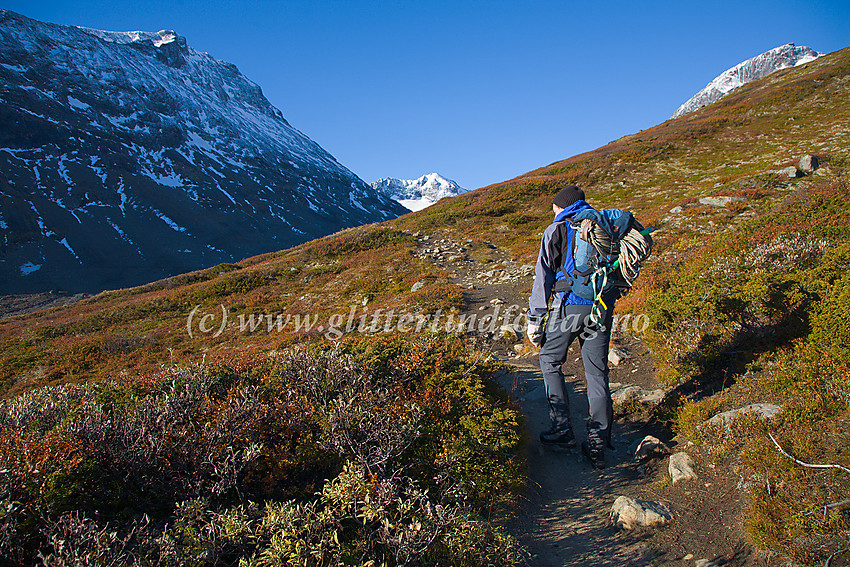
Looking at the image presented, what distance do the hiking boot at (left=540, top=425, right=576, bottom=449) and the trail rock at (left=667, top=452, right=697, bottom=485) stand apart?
41.7 inches

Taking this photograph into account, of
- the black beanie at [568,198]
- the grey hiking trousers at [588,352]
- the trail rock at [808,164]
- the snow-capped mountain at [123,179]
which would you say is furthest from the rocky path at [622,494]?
the snow-capped mountain at [123,179]

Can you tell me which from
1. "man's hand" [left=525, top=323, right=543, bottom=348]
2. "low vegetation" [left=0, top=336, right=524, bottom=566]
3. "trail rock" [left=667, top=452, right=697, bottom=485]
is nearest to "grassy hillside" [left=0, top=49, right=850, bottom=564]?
"trail rock" [left=667, top=452, right=697, bottom=485]

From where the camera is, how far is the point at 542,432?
5074 mm

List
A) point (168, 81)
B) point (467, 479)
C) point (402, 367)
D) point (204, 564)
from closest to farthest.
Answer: point (204, 564) < point (467, 479) < point (402, 367) < point (168, 81)

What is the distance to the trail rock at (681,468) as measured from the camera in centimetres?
393

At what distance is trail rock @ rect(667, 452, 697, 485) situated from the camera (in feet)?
12.9

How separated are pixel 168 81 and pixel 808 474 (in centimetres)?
23734

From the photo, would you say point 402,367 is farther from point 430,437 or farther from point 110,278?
point 110,278

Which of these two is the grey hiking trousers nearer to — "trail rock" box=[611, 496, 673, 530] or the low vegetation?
the low vegetation

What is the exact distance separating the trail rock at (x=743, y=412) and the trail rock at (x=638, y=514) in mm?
1304

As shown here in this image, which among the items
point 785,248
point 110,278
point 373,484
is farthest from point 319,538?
point 110,278

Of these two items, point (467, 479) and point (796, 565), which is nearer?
point (796, 565)

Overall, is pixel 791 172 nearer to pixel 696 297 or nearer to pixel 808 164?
pixel 808 164

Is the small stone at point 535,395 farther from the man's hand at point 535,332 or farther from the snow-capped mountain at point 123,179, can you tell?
the snow-capped mountain at point 123,179
